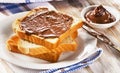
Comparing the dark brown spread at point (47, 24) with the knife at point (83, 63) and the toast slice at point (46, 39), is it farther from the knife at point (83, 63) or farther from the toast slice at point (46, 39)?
the knife at point (83, 63)

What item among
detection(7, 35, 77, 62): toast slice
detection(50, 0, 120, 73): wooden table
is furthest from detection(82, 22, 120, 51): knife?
detection(7, 35, 77, 62): toast slice

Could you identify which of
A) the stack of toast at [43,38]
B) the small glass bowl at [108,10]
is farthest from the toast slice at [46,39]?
the small glass bowl at [108,10]

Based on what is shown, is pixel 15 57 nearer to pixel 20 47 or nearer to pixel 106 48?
pixel 20 47

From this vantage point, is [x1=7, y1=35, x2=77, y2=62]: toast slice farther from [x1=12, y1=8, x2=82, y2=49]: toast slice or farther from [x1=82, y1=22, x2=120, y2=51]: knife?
[x1=82, y1=22, x2=120, y2=51]: knife

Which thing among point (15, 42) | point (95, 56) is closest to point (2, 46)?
point (15, 42)

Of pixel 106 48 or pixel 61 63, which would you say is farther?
pixel 106 48

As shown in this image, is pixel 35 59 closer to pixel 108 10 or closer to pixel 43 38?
pixel 43 38
